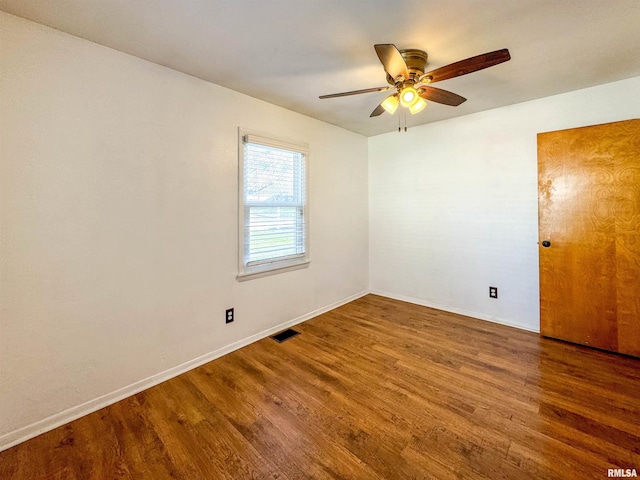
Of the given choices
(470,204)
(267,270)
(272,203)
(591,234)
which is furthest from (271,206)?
(591,234)

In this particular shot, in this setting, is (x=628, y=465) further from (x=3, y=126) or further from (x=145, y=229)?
(x=3, y=126)

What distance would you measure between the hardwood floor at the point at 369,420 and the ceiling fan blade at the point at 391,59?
2.21m

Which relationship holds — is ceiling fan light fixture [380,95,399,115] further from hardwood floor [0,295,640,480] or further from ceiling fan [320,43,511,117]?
hardwood floor [0,295,640,480]

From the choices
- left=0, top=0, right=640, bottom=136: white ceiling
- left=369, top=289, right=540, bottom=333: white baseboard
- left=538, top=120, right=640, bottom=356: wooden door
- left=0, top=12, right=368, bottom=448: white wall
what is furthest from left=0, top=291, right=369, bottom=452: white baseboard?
left=538, top=120, right=640, bottom=356: wooden door

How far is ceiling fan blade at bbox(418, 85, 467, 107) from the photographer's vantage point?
2.03 meters

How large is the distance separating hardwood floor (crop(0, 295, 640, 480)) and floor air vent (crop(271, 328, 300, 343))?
22 centimetres

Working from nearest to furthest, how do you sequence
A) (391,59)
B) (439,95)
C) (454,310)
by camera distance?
(391,59), (439,95), (454,310)

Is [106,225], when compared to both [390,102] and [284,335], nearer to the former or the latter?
→ [284,335]

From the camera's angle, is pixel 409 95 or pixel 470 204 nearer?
pixel 409 95

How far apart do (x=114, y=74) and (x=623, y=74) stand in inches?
160

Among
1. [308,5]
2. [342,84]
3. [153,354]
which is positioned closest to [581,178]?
[342,84]

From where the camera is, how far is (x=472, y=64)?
5.45ft

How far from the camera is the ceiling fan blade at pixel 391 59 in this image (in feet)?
5.00

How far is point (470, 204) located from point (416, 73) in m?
1.96
